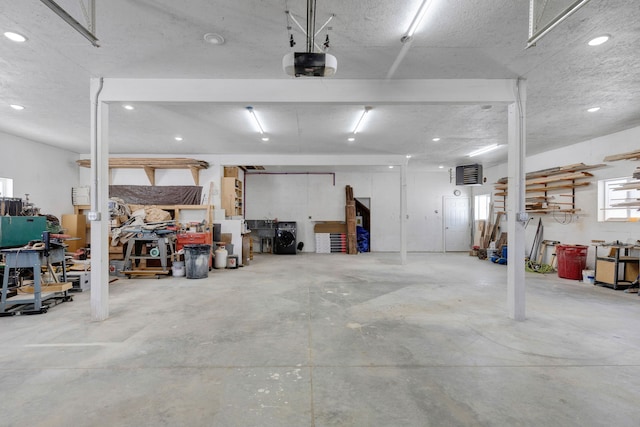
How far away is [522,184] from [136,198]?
890cm

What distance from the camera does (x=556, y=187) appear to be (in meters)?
7.26

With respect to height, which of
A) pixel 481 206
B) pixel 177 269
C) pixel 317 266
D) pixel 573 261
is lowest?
pixel 317 266

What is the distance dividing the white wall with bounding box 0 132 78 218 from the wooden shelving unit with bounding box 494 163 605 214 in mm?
12327

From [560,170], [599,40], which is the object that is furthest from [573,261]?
[599,40]

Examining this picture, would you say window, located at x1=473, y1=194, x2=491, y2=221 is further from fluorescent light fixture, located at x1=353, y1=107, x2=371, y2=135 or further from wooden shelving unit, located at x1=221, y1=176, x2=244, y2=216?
wooden shelving unit, located at x1=221, y1=176, x2=244, y2=216

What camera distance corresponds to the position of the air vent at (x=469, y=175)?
9.70 metres

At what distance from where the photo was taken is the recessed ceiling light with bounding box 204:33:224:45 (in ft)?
9.45

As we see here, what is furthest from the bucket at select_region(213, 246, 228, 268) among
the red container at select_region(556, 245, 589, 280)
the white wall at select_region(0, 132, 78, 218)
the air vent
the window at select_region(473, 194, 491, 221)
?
the window at select_region(473, 194, 491, 221)

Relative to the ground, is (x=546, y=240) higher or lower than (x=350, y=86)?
lower

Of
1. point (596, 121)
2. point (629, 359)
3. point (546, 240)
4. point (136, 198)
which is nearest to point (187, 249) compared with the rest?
point (136, 198)

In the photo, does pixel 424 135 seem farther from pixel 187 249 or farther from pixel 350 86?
pixel 187 249

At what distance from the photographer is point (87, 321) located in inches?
145

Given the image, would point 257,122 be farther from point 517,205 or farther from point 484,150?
point 484,150

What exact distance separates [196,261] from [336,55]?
496 centimetres
